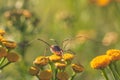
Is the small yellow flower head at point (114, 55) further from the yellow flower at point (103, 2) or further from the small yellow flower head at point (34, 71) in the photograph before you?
the yellow flower at point (103, 2)

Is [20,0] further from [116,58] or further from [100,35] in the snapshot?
[116,58]

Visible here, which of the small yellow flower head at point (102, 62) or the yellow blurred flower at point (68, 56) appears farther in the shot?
the yellow blurred flower at point (68, 56)

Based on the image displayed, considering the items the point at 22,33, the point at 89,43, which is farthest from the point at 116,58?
the point at 89,43

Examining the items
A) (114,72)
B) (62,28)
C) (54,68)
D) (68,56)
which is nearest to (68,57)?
(68,56)

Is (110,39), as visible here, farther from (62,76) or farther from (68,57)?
(62,76)

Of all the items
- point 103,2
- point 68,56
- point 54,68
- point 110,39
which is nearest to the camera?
point 54,68

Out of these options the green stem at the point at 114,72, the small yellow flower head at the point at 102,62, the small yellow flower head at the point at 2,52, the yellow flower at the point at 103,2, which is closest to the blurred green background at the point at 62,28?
the yellow flower at the point at 103,2
